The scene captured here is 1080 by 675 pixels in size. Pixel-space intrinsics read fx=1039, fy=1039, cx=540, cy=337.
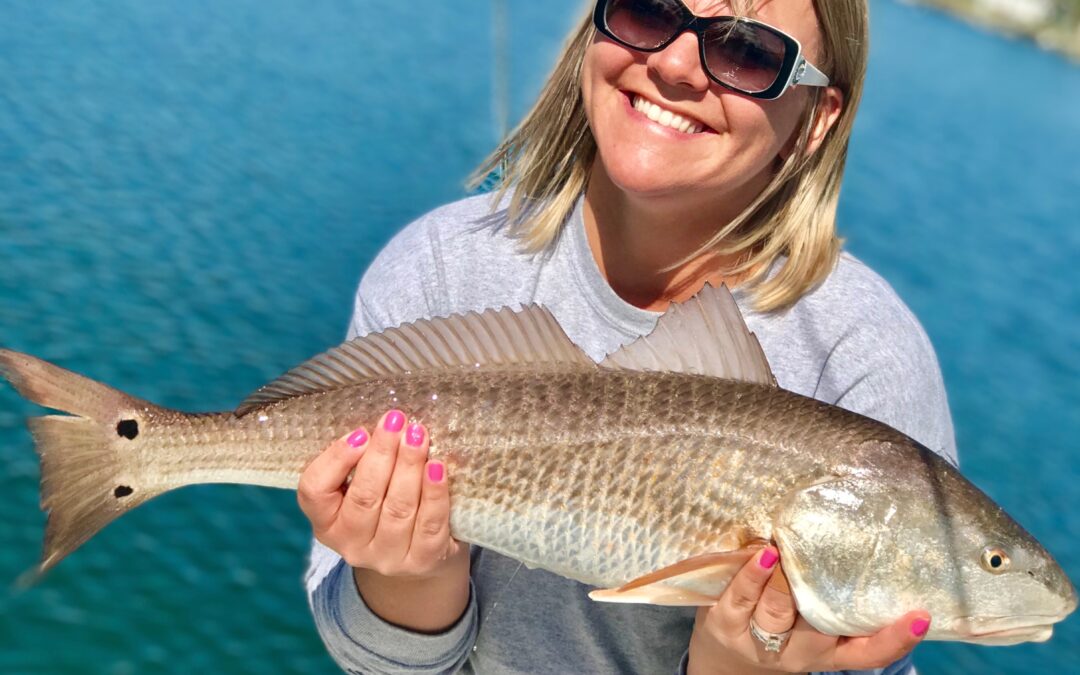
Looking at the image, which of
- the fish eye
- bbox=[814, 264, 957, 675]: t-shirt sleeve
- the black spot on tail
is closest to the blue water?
bbox=[814, 264, 957, 675]: t-shirt sleeve

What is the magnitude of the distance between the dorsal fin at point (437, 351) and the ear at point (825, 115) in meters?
1.10

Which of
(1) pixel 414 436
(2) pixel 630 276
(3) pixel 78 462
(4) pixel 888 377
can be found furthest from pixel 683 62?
(3) pixel 78 462

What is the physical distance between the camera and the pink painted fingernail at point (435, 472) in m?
2.50

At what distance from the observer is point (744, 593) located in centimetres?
240

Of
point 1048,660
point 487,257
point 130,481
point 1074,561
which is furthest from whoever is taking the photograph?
point 1074,561

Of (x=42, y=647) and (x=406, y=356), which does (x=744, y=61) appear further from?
(x=42, y=647)

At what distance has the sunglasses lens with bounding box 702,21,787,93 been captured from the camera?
112 inches

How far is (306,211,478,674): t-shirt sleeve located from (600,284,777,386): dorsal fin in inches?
29.1

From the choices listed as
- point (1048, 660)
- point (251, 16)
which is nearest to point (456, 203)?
point (1048, 660)

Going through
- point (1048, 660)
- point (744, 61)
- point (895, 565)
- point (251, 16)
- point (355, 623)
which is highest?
point (744, 61)

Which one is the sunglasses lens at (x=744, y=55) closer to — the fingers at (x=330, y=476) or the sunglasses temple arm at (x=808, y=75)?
the sunglasses temple arm at (x=808, y=75)

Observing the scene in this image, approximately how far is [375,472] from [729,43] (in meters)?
1.50

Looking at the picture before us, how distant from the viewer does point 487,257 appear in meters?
3.20

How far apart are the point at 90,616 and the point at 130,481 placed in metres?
4.49
